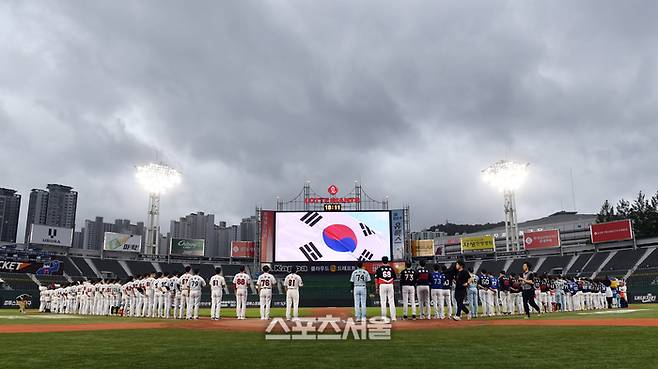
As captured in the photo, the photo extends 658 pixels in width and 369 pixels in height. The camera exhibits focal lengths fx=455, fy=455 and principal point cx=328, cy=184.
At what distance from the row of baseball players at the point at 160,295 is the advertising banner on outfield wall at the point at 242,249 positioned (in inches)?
1235

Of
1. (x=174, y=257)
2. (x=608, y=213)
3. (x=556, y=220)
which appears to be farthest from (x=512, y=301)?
(x=556, y=220)

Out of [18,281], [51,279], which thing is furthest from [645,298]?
[18,281]

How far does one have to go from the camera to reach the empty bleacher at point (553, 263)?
59719 mm

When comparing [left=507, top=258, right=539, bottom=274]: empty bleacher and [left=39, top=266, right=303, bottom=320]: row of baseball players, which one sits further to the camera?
[left=507, top=258, right=539, bottom=274]: empty bleacher

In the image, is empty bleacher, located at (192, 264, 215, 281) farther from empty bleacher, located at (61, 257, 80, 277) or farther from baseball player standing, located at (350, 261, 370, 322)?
baseball player standing, located at (350, 261, 370, 322)

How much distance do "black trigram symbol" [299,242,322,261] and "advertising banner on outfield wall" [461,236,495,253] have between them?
34.3 m

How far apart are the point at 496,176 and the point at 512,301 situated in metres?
42.7

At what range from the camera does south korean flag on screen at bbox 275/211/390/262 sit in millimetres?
46000

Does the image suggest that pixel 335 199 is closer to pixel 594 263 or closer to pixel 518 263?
pixel 518 263

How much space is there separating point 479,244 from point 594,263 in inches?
657

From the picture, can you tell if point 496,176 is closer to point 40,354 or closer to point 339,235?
point 339,235

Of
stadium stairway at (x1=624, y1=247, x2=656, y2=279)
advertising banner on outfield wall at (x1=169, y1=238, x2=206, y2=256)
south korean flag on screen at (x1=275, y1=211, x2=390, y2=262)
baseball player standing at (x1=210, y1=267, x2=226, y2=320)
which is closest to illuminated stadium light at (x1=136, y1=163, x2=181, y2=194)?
A: advertising banner on outfield wall at (x1=169, y1=238, x2=206, y2=256)

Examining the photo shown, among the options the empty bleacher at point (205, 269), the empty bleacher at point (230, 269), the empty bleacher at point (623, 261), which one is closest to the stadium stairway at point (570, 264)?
the empty bleacher at point (623, 261)

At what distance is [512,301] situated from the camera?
888 inches
